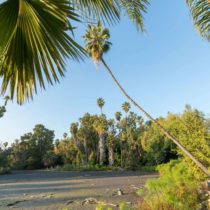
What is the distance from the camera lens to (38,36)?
2.16 meters

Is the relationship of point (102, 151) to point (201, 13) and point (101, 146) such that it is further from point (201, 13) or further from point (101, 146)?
point (201, 13)

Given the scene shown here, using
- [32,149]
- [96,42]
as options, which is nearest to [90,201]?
[96,42]

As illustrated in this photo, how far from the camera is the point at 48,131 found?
62656mm

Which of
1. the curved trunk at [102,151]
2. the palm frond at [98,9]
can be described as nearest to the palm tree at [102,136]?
the curved trunk at [102,151]

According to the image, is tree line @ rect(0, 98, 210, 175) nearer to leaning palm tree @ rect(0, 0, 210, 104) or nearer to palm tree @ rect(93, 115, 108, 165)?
palm tree @ rect(93, 115, 108, 165)

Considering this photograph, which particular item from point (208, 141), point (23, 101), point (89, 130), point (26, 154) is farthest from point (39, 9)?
point (26, 154)

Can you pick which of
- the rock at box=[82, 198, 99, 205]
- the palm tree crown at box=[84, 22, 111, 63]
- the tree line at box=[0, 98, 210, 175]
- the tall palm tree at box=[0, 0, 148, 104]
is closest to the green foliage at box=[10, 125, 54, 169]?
the tree line at box=[0, 98, 210, 175]

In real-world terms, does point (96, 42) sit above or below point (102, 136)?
above

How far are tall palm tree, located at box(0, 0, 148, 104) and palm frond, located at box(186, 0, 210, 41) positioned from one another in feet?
1.29

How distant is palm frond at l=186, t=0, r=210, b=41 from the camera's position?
2152 mm

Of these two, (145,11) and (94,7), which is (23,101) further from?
(145,11)

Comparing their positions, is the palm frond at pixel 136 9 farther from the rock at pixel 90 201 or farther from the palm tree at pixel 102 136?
the palm tree at pixel 102 136

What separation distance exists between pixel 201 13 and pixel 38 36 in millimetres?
1271

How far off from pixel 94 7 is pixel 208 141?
34.9 ft
